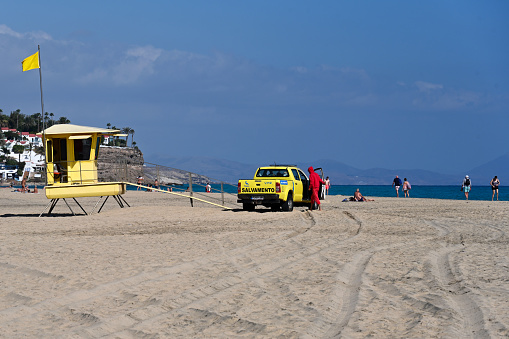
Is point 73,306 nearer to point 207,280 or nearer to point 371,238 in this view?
point 207,280

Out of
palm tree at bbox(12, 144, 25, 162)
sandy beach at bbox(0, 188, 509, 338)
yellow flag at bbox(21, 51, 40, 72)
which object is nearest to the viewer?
sandy beach at bbox(0, 188, 509, 338)

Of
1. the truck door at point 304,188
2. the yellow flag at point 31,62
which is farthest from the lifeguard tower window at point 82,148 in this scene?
the truck door at point 304,188

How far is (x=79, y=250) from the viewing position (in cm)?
1159

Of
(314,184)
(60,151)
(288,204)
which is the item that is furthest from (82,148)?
(314,184)

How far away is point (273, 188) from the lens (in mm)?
21688

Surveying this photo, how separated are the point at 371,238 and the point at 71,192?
12.8m

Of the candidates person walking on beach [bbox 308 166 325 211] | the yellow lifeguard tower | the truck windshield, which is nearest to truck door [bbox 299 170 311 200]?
person walking on beach [bbox 308 166 325 211]

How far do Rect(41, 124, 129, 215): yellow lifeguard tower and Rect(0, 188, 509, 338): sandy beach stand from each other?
715 cm

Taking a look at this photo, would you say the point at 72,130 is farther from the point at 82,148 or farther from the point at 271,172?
the point at 271,172

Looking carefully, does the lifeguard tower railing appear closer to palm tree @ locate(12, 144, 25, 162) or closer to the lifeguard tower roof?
the lifeguard tower roof

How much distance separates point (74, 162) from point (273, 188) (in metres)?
7.69

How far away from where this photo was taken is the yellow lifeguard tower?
22438mm

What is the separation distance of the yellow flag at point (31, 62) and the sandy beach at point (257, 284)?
10564 millimetres

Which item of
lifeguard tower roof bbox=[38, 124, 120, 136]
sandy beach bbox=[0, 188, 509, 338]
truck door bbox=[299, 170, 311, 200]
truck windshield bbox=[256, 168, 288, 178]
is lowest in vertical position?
sandy beach bbox=[0, 188, 509, 338]
